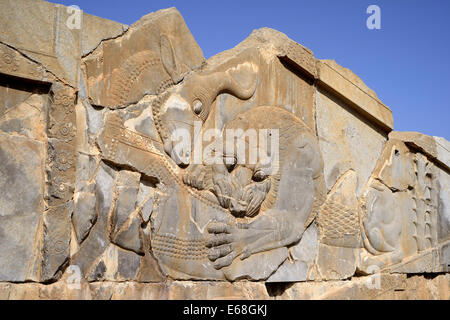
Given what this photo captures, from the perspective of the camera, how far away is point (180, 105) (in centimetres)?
452

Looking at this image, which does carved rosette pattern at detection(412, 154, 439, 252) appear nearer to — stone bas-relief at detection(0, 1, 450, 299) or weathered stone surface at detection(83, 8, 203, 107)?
stone bas-relief at detection(0, 1, 450, 299)

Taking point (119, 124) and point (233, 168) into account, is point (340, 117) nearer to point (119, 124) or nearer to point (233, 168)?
point (233, 168)

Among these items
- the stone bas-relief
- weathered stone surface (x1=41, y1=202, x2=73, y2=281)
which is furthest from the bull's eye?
weathered stone surface (x1=41, y1=202, x2=73, y2=281)

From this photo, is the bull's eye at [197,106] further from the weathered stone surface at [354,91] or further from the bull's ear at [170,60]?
the weathered stone surface at [354,91]

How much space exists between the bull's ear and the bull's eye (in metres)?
0.21

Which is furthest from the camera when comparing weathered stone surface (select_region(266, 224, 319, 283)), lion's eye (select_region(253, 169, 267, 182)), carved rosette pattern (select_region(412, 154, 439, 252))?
carved rosette pattern (select_region(412, 154, 439, 252))

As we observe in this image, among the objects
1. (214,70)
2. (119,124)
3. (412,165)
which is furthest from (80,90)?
(412,165)

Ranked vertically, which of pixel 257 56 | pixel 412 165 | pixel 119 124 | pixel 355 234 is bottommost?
pixel 355 234

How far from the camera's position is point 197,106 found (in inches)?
182

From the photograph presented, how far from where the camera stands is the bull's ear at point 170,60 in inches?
178

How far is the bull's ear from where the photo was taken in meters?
4.53

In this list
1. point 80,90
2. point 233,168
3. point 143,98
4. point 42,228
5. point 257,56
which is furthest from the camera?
point 257,56

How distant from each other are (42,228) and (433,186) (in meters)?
4.56

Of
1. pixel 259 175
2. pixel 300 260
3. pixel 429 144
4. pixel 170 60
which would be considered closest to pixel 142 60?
pixel 170 60
